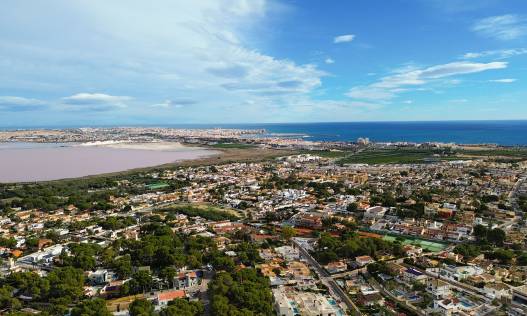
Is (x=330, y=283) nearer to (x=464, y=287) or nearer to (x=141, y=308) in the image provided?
(x=464, y=287)

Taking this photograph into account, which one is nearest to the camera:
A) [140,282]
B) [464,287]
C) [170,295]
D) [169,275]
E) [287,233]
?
[170,295]

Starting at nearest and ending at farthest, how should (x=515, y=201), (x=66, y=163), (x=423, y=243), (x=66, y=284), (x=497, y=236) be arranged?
1. (x=66, y=284)
2. (x=497, y=236)
3. (x=423, y=243)
4. (x=515, y=201)
5. (x=66, y=163)

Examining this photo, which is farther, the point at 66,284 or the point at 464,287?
the point at 464,287

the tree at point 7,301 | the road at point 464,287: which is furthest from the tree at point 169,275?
the road at point 464,287

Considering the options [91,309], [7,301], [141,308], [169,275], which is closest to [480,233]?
[169,275]

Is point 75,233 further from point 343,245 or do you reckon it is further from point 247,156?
point 247,156

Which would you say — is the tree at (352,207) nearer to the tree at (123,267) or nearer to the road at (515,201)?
the road at (515,201)
